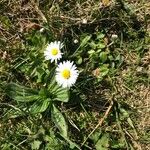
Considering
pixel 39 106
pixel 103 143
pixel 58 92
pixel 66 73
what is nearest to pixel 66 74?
pixel 66 73

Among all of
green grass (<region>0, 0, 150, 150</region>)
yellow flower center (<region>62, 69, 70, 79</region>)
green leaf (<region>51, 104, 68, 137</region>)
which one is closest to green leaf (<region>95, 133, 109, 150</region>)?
green grass (<region>0, 0, 150, 150</region>)

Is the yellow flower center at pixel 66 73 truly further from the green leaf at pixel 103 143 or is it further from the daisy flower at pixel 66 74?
the green leaf at pixel 103 143

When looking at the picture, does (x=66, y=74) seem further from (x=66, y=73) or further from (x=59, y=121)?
(x=59, y=121)

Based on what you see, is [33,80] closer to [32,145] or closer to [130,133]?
[32,145]

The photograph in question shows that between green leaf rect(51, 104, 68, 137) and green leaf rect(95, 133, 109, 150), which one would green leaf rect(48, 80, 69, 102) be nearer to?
green leaf rect(51, 104, 68, 137)

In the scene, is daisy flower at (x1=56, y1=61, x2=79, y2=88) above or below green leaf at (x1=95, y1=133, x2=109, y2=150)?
above

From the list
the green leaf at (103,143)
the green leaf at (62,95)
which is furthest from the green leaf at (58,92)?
the green leaf at (103,143)

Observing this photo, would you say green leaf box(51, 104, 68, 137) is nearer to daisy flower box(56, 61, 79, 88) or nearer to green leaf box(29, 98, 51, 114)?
green leaf box(29, 98, 51, 114)

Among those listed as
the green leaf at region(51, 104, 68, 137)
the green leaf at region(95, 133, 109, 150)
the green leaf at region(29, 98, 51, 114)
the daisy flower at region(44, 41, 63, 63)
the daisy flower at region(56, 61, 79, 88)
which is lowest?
the green leaf at region(95, 133, 109, 150)
